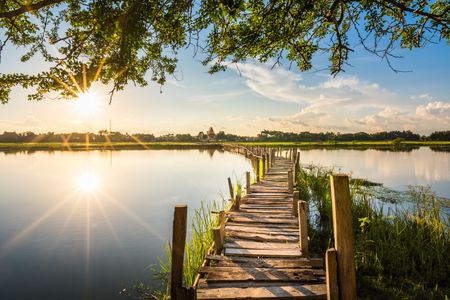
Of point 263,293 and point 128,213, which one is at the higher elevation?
point 263,293

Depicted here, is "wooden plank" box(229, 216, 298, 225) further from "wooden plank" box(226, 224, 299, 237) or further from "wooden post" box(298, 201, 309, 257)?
"wooden post" box(298, 201, 309, 257)

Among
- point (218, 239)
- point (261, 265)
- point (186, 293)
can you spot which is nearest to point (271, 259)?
point (261, 265)

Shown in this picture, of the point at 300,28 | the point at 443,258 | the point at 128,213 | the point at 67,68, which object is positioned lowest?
the point at 128,213

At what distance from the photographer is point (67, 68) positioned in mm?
7289

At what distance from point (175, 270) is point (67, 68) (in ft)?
19.5

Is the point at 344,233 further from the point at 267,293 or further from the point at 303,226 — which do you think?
the point at 303,226

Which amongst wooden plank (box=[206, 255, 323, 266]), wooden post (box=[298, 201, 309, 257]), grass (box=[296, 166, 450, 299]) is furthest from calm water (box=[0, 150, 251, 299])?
grass (box=[296, 166, 450, 299])

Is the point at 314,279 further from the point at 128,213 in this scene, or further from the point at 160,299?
the point at 128,213

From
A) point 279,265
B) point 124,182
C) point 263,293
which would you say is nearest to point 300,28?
point 279,265

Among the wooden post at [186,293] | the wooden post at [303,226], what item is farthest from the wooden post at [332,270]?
the wooden post at [303,226]

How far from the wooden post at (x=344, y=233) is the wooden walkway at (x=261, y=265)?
2320 mm

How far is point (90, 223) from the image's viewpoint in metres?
15.8

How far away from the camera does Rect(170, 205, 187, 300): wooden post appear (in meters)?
3.95

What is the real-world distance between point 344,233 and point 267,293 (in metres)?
2.69
